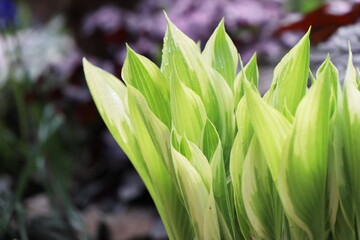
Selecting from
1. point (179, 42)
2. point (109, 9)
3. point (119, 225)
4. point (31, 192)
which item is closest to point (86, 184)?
point (31, 192)

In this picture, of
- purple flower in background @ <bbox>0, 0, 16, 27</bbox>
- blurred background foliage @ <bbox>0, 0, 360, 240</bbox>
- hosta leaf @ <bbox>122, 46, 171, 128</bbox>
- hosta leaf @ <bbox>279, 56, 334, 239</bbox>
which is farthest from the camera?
purple flower in background @ <bbox>0, 0, 16, 27</bbox>

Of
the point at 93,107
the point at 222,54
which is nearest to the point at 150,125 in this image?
the point at 222,54

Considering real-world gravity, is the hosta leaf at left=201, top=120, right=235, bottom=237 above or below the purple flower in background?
below

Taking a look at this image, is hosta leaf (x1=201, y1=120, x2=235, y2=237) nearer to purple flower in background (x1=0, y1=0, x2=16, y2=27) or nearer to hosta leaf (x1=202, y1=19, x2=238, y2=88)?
hosta leaf (x1=202, y1=19, x2=238, y2=88)

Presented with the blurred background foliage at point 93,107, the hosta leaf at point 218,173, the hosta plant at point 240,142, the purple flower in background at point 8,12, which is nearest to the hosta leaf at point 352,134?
the hosta plant at point 240,142

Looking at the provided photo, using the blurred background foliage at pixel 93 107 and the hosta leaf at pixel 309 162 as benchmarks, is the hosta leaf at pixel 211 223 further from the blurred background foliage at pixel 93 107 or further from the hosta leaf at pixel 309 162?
the blurred background foliage at pixel 93 107

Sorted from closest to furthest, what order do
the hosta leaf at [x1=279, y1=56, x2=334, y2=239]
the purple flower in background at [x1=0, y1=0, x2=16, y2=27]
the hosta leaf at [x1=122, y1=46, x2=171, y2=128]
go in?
the hosta leaf at [x1=279, y1=56, x2=334, y2=239], the hosta leaf at [x1=122, y1=46, x2=171, y2=128], the purple flower in background at [x1=0, y1=0, x2=16, y2=27]

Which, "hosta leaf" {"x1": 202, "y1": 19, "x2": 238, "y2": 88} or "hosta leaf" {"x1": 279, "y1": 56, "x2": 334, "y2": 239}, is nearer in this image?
"hosta leaf" {"x1": 279, "y1": 56, "x2": 334, "y2": 239}

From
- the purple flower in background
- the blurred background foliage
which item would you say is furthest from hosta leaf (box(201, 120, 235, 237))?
the purple flower in background
